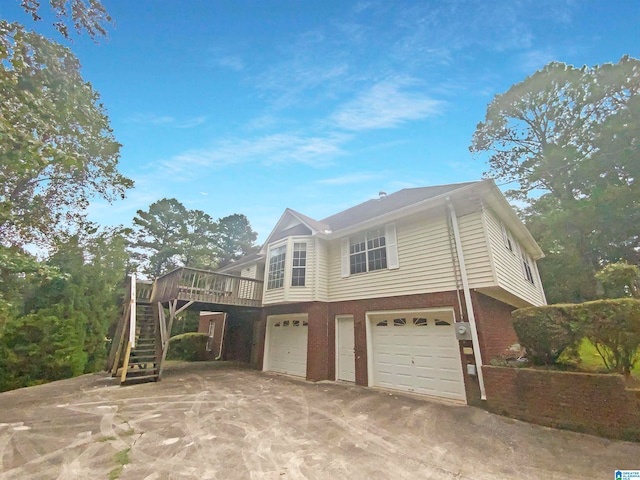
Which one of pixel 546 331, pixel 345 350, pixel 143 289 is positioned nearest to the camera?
pixel 546 331

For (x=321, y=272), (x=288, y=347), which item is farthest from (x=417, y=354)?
(x=288, y=347)

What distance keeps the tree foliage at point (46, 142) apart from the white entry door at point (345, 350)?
342 inches

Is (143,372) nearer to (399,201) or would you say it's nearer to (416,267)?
(416,267)

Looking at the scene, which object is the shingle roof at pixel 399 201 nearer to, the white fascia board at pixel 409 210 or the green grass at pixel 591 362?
the white fascia board at pixel 409 210

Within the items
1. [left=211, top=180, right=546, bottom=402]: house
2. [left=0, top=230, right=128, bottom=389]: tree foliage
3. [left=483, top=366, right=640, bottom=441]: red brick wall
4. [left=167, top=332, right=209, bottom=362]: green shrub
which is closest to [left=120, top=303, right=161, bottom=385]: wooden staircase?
[left=0, top=230, right=128, bottom=389]: tree foliage

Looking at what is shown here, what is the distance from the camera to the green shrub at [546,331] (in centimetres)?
514

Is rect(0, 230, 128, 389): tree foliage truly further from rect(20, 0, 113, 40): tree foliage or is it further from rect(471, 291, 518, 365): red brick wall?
rect(471, 291, 518, 365): red brick wall

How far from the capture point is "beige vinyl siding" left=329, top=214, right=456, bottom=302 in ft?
25.2

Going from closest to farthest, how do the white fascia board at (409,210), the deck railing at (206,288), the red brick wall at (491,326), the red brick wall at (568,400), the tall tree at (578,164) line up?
the red brick wall at (568,400) < the red brick wall at (491,326) < the white fascia board at (409,210) < the deck railing at (206,288) < the tall tree at (578,164)

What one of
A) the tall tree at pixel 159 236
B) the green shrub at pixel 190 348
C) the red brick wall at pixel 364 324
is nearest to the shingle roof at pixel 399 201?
the red brick wall at pixel 364 324

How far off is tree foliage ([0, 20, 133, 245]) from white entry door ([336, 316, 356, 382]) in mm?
8693

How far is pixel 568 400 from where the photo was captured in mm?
4906

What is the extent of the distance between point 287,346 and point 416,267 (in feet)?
22.5

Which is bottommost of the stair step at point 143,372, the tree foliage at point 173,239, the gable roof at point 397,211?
the stair step at point 143,372
